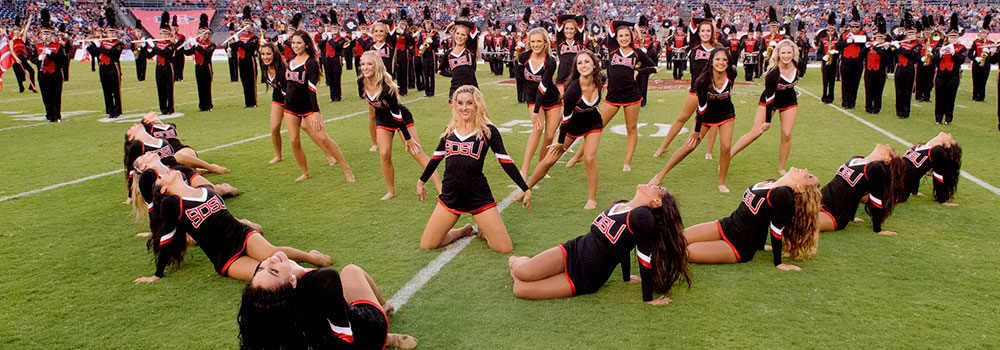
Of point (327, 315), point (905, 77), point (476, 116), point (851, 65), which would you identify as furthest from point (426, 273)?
point (851, 65)

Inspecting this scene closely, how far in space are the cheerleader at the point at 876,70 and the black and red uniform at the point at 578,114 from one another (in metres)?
8.74

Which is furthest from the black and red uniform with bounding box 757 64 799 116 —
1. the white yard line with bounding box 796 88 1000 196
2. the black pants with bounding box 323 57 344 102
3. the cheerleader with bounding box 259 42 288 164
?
the black pants with bounding box 323 57 344 102

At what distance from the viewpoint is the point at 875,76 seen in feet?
42.4

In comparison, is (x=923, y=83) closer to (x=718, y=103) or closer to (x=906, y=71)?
(x=906, y=71)

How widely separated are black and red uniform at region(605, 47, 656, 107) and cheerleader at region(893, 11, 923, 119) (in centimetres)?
662

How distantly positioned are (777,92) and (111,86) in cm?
1130

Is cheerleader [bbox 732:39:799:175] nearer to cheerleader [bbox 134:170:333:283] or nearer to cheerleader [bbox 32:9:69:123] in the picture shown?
cheerleader [bbox 134:170:333:283]

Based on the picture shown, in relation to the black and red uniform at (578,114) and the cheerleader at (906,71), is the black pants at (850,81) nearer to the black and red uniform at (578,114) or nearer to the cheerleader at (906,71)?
the cheerleader at (906,71)

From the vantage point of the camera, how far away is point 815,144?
963 centimetres

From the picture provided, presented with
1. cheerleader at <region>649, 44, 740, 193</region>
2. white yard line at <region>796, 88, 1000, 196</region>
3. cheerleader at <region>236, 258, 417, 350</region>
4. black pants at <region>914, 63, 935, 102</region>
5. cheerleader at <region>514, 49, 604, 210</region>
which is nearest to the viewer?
cheerleader at <region>236, 258, 417, 350</region>

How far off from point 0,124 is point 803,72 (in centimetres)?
2082

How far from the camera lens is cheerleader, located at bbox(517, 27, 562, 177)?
7527mm

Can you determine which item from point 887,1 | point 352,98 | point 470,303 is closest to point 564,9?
point 887,1

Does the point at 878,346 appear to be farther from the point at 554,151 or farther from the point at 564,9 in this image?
the point at 564,9
